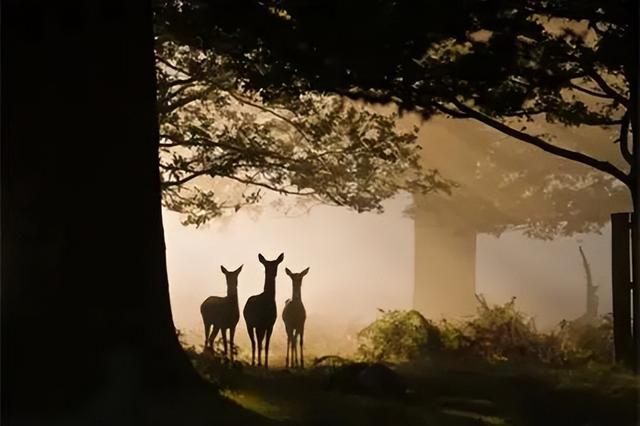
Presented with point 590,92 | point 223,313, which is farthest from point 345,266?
point 590,92

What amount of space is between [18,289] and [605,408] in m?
1.31

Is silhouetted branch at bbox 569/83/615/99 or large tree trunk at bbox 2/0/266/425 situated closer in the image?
large tree trunk at bbox 2/0/266/425

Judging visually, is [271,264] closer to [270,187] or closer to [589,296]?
[270,187]

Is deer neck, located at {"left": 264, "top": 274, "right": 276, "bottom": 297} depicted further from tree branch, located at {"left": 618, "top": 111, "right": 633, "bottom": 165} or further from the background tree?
tree branch, located at {"left": 618, "top": 111, "right": 633, "bottom": 165}

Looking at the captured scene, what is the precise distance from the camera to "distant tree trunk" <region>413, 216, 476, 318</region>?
1.89 metres

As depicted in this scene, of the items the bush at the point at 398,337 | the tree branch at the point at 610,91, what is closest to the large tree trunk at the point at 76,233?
the bush at the point at 398,337

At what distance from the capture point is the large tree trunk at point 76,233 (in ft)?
5.59

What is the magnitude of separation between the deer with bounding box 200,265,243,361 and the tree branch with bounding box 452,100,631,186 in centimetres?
66

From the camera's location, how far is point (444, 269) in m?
1.88

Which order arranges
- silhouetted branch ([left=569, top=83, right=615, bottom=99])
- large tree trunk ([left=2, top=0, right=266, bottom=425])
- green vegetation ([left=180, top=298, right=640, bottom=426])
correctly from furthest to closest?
silhouetted branch ([left=569, top=83, right=615, bottom=99]) → green vegetation ([left=180, top=298, right=640, bottom=426]) → large tree trunk ([left=2, top=0, right=266, bottom=425])

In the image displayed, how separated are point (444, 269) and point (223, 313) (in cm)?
52

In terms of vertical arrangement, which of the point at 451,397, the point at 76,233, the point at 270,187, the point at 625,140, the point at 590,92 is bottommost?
the point at 451,397

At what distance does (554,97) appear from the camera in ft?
6.26

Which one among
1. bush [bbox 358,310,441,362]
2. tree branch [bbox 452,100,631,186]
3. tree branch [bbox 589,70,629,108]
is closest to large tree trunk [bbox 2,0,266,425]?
bush [bbox 358,310,441,362]
